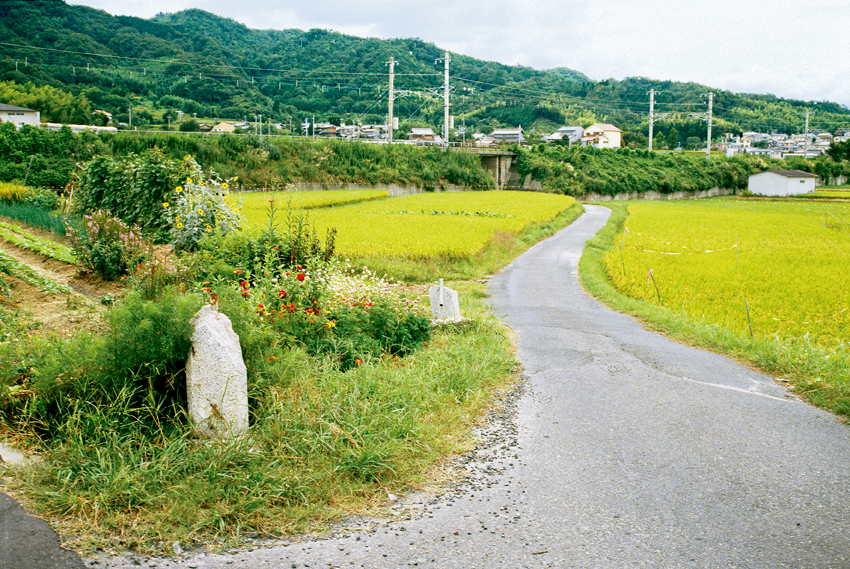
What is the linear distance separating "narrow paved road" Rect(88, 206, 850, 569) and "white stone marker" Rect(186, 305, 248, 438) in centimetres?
121

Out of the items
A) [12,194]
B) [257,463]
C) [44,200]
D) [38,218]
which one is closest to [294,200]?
[44,200]

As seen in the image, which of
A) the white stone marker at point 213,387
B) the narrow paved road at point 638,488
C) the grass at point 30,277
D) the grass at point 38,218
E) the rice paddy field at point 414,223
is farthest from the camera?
the rice paddy field at point 414,223

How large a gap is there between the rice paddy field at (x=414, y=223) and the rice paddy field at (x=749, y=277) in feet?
16.1

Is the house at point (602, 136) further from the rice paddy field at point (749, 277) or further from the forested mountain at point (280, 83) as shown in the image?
the rice paddy field at point (749, 277)

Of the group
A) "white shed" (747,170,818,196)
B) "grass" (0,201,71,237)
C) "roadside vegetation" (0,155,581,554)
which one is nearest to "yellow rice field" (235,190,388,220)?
"grass" (0,201,71,237)

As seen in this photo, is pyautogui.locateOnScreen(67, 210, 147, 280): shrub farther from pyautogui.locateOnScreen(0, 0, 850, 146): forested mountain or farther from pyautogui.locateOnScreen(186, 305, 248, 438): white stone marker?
pyautogui.locateOnScreen(0, 0, 850, 146): forested mountain

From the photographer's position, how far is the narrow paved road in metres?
3.79

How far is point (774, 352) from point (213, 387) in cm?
756

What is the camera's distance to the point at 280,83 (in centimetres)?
9306

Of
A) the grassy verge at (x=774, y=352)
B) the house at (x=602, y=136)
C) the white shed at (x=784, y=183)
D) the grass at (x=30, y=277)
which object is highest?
the house at (x=602, y=136)

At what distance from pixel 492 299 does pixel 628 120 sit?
130m

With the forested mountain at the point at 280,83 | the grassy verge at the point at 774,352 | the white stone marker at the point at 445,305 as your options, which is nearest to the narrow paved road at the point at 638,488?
the grassy verge at the point at 774,352

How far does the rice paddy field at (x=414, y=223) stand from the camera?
1848 cm

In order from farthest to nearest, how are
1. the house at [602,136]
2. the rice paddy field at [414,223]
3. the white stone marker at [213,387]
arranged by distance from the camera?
the house at [602,136]
the rice paddy field at [414,223]
the white stone marker at [213,387]
